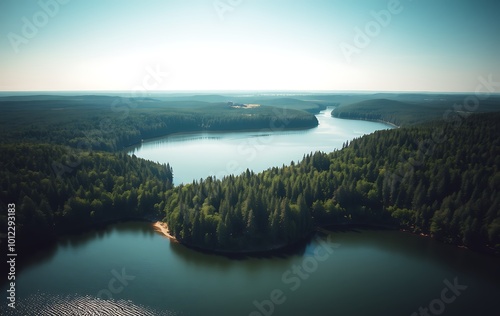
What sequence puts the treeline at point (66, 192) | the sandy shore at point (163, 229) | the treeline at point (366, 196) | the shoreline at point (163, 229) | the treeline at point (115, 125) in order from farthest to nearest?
the treeline at point (115, 125), the sandy shore at point (163, 229), the shoreline at point (163, 229), the treeline at point (66, 192), the treeline at point (366, 196)

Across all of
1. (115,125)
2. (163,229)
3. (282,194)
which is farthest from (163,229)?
(115,125)

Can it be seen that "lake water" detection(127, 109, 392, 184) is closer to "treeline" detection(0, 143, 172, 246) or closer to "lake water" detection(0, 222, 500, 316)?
"treeline" detection(0, 143, 172, 246)

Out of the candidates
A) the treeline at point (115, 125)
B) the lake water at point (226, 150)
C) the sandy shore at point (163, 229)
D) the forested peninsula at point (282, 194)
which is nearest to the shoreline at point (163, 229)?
the sandy shore at point (163, 229)

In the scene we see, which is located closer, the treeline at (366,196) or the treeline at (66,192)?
the treeline at (366,196)

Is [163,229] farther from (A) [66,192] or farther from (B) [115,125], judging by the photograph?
(B) [115,125]

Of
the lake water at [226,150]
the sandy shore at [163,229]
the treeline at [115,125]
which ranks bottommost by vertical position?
the lake water at [226,150]

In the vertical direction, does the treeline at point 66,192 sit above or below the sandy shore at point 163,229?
above

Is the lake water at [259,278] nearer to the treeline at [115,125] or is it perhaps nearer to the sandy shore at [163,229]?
the sandy shore at [163,229]
